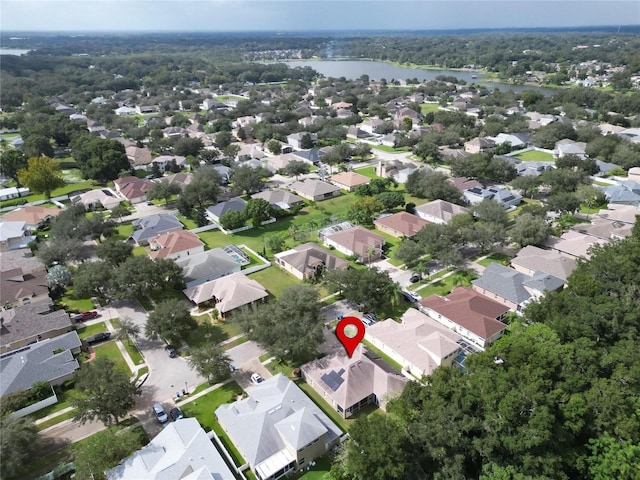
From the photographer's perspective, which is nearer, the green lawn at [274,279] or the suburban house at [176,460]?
the suburban house at [176,460]

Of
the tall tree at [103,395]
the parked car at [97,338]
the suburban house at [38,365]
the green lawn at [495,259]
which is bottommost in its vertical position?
the green lawn at [495,259]

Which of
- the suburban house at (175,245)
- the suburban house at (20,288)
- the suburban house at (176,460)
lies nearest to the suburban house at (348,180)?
the suburban house at (175,245)

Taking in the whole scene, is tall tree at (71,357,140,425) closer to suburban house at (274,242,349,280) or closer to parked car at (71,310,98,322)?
parked car at (71,310,98,322)

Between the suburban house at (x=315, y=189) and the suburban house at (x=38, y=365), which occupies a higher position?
the suburban house at (x=38, y=365)

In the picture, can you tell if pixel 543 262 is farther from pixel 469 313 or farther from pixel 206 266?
pixel 206 266

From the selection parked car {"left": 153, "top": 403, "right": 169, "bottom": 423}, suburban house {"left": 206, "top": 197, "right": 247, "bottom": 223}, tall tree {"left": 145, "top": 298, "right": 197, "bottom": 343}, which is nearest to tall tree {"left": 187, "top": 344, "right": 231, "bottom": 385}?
parked car {"left": 153, "top": 403, "right": 169, "bottom": 423}

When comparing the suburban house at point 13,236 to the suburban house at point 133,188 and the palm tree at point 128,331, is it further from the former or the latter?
the palm tree at point 128,331
